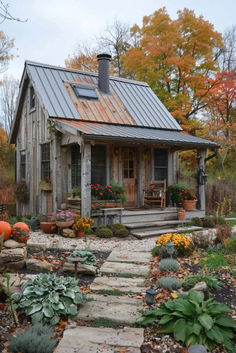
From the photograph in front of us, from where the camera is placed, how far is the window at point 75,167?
411 inches

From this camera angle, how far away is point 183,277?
16.1ft

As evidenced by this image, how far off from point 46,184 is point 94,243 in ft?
12.0

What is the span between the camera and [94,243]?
7859 mm

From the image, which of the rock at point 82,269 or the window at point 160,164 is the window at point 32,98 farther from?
the rock at point 82,269

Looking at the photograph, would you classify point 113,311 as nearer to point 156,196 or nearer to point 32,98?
point 156,196

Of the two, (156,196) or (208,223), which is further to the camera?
(156,196)

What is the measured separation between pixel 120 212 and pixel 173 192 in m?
2.43

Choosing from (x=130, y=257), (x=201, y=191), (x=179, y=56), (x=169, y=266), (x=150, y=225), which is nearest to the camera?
(x=169, y=266)

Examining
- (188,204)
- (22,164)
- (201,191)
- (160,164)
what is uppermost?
(22,164)

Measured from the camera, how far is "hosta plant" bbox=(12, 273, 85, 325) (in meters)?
3.61

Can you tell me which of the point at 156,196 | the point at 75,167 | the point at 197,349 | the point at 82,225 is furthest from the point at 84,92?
the point at 197,349

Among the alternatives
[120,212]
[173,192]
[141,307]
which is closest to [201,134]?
Result: [173,192]

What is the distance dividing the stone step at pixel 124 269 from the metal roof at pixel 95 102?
19.0 feet

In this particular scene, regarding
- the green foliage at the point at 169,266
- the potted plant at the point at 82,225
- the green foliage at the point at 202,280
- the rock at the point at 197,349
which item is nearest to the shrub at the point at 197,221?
the potted plant at the point at 82,225
